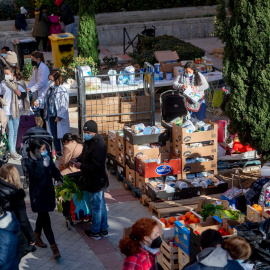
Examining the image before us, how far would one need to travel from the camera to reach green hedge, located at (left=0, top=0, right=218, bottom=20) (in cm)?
2292

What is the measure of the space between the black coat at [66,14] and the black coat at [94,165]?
1280 cm

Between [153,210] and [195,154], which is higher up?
[195,154]

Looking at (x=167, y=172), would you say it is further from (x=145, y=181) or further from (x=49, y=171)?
(x=49, y=171)

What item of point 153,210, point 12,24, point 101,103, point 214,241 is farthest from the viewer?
point 12,24

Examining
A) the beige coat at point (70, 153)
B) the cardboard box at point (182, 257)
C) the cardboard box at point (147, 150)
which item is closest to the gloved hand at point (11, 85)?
the beige coat at point (70, 153)

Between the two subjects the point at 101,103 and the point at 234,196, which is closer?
the point at 234,196

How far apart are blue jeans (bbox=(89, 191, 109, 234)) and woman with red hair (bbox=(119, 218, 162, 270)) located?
283 centimetres

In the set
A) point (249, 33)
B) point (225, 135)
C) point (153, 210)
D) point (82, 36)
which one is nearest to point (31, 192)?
point (153, 210)

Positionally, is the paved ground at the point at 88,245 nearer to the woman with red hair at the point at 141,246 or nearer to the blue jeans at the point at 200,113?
the woman with red hair at the point at 141,246

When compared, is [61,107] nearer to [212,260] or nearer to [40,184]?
[40,184]

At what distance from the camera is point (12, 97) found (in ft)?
39.6

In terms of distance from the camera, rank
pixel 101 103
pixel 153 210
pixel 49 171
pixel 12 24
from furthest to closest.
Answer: pixel 12 24, pixel 101 103, pixel 153 210, pixel 49 171

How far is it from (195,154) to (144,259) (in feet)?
15.6

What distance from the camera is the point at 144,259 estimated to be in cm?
606
